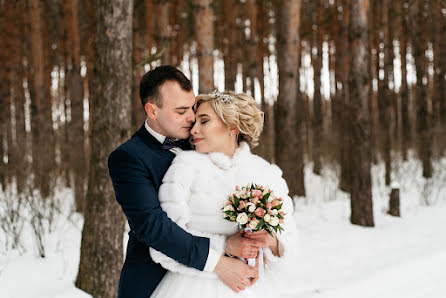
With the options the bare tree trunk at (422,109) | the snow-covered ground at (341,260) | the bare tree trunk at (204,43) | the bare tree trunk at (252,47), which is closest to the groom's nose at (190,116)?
the snow-covered ground at (341,260)

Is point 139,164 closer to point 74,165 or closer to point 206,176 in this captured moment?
point 206,176

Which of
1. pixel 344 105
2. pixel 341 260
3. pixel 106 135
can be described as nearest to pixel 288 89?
pixel 341 260

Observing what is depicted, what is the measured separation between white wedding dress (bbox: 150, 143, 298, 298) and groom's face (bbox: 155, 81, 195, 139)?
123mm

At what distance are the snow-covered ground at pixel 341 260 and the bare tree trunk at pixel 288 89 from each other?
1009 millimetres

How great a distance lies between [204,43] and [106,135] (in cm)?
294

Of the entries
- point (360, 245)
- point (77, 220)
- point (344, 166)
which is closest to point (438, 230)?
point (360, 245)

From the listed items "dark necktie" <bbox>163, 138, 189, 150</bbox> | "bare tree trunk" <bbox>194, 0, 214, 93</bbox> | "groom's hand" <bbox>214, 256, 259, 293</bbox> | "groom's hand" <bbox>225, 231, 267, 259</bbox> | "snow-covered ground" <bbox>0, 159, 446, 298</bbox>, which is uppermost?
"bare tree trunk" <bbox>194, 0, 214, 93</bbox>

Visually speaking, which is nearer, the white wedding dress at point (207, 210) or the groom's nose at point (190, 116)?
the white wedding dress at point (207, 210)

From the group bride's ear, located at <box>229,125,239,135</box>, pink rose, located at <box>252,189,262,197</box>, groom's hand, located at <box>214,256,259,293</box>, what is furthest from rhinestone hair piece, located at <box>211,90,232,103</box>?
groom's hand, located at <box>214,256,259,293</box>

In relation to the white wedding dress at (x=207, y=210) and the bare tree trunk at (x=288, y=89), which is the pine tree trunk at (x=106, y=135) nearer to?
the white wedding dress at (x=207, y=210)

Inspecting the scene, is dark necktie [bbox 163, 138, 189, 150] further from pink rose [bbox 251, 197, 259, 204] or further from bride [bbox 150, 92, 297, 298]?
pink rose [bbox 251, 197, 259, 204]

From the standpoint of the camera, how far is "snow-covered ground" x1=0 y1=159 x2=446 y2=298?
427 centimetres

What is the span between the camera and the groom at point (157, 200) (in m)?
1.68

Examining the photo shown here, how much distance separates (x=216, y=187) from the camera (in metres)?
1.84
